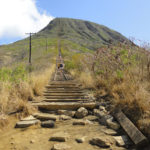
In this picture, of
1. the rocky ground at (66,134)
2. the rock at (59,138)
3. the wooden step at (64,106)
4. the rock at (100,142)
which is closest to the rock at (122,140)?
the rocky ground at (66,134)

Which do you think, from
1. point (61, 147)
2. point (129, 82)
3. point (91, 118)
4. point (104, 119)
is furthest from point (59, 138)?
point (129, 82)

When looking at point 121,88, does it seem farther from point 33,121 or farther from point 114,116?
point 33,121

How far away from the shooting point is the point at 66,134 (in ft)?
12.3

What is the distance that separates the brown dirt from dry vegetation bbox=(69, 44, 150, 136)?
2.64ft

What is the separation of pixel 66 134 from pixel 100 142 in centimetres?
77

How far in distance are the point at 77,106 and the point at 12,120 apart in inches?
79.7

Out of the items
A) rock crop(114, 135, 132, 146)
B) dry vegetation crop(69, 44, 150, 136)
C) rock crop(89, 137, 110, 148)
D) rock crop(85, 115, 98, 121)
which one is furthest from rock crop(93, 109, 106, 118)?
rock crop(89, 137, 110, 148)

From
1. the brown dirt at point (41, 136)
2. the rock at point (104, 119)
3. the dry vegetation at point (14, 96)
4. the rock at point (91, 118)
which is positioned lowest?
the brown dirt at point (41, 136)

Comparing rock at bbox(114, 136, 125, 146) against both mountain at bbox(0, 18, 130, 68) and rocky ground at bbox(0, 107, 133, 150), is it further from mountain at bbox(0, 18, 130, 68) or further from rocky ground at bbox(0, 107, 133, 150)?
mountain at bbox(0, 18, 130, 68)

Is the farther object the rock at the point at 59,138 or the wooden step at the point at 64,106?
the wooden step at the point at 64,106

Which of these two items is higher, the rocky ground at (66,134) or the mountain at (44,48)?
the mountain at (44,48)

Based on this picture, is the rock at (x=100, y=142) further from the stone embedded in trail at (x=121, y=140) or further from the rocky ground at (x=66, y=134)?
the stone embedded in trail at (x=121, y=140)

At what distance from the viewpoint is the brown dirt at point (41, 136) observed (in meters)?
3.28

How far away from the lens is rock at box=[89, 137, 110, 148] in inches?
128
